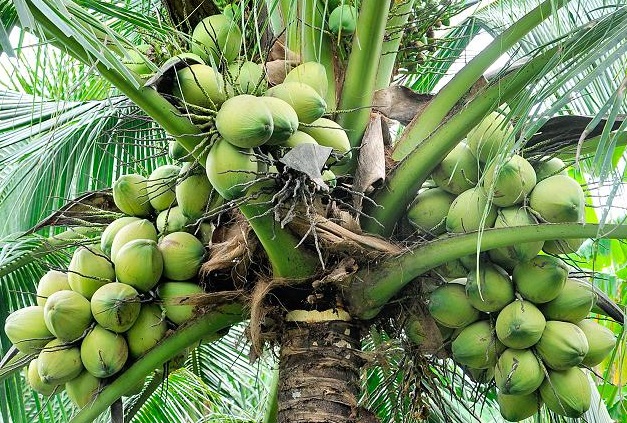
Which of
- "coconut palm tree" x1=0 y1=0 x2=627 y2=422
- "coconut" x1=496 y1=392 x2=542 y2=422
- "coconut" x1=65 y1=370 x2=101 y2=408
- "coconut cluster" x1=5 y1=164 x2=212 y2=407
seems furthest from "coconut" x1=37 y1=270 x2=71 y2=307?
"coconut" x1=496 y1=392 x2=542 y2=422

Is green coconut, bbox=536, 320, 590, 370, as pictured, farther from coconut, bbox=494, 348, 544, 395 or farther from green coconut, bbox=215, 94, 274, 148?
green coconut, bbox=215, 94, 274, 148

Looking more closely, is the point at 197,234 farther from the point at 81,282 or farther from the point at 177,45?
the point at 177,45

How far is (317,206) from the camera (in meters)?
1.82

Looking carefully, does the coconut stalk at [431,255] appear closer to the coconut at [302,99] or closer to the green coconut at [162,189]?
the coconut at [302,99]

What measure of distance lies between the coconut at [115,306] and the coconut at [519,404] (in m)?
0.88

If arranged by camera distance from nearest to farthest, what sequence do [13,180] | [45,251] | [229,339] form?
Result: [45,251], [13,180], [229,339]

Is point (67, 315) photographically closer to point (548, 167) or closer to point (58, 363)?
point (58, 363)

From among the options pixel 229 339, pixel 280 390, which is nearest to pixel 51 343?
pixel 280 390

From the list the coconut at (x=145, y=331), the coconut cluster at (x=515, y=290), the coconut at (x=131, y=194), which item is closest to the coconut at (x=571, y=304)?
the coconut cluster at (x=515, y=290)

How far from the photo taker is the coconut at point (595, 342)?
1.91m

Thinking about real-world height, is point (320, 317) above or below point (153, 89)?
below

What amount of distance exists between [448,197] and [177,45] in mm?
721

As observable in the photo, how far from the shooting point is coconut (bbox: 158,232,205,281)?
199 centimetres

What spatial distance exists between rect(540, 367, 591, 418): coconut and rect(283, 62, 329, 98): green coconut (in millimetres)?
828
